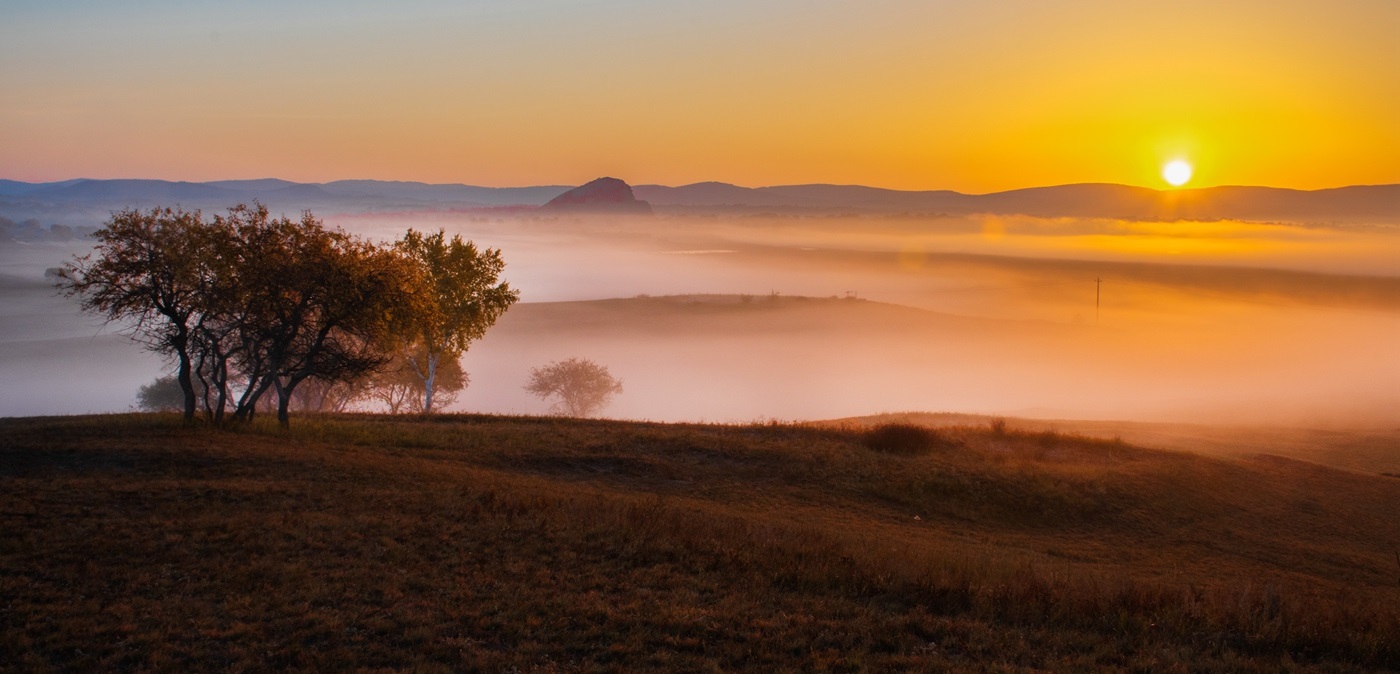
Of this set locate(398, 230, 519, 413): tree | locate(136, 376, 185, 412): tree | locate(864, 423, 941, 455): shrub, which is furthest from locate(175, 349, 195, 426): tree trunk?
locate(136, 376, 185, 412): tree

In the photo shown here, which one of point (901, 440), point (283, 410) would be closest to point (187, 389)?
point (283, 410)

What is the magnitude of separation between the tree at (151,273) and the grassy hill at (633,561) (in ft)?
13.2

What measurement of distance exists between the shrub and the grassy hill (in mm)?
3582

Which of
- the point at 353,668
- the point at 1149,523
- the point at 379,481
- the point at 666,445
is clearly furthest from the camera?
the point at 666,445

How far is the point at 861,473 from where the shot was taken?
97.0 ft

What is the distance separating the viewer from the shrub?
34.5 meters

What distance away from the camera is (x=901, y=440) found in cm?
3525

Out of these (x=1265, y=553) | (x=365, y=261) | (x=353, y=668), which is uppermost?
(x=365, y=261)

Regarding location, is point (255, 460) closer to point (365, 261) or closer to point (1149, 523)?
point (365, 261)

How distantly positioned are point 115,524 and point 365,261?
17.0 metres

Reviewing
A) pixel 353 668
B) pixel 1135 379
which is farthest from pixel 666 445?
pixel 1135 379

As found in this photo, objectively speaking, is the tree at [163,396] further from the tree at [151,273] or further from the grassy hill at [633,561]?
the tree at [151,273]

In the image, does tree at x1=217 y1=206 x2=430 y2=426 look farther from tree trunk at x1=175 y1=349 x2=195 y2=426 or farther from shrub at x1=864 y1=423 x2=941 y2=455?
shrub at x1=864 y1=423 x2=941 y2=455

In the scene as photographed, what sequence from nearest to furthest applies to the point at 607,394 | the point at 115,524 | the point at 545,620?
1. the point at 545,620
2. the point at 115,524
3. the point at 607,394
